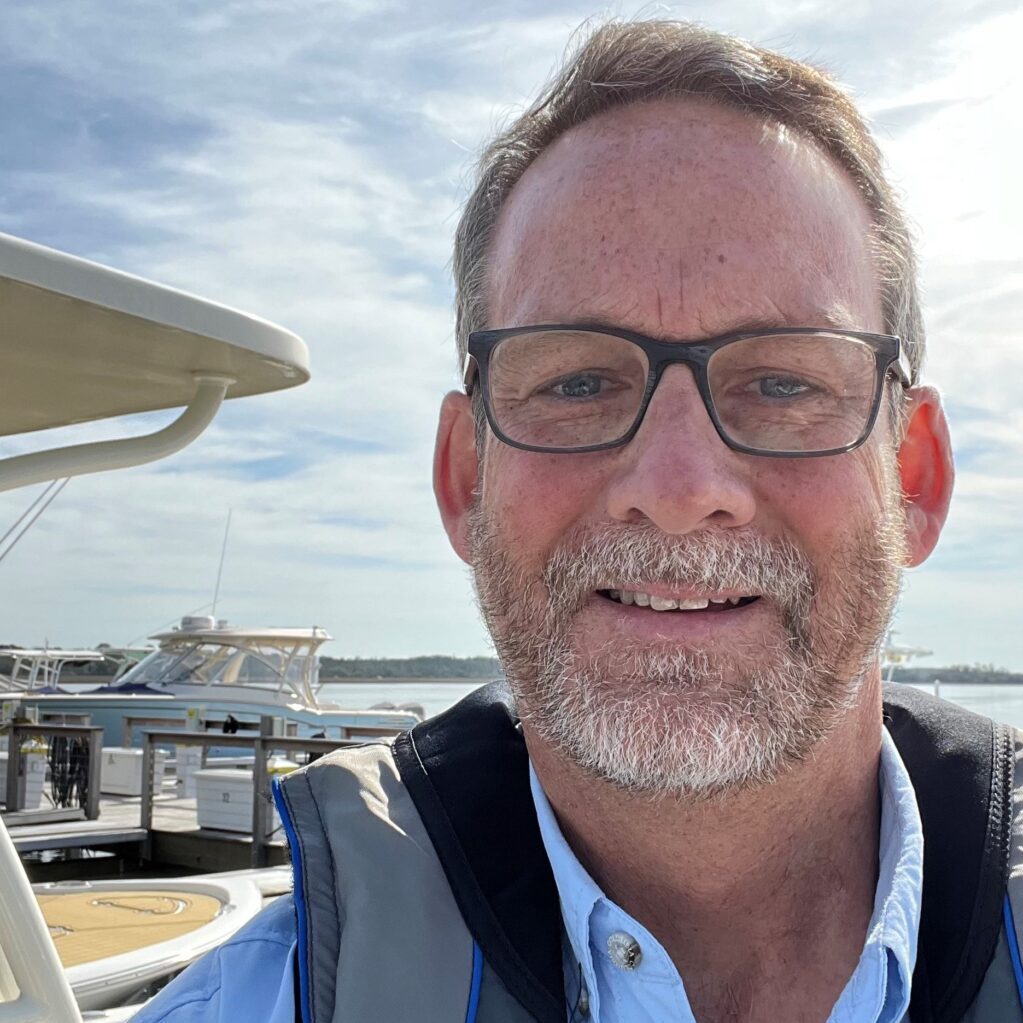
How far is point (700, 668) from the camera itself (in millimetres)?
1446

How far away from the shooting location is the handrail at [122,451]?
85.2 inches

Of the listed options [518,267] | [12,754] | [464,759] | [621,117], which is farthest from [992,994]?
[12,754]

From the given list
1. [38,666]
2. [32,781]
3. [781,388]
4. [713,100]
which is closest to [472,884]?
[781,388]

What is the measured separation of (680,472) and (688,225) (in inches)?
14.7

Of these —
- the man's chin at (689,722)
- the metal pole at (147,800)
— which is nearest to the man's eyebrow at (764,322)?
the man's chin at (689,722)

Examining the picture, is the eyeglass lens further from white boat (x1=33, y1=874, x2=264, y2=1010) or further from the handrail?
white boat (x1=33, y1=874, x2=264, y2=1010)

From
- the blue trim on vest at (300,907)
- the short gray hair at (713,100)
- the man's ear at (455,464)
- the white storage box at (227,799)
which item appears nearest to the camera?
the blue trim on vest at (300,907)

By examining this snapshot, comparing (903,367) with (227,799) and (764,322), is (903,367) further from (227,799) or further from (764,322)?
(227,799)

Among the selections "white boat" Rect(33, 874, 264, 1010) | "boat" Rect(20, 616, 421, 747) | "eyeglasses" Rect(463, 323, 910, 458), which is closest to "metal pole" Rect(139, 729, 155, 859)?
"white boat" Rect(33, 874, 264, 1010)

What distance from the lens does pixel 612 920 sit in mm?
1517

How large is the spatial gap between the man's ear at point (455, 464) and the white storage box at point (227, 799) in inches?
429

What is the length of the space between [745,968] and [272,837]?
10.9 m

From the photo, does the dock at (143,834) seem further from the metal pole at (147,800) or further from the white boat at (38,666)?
the white boat at (38,666)

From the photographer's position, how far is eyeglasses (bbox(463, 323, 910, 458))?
1.54 metres
